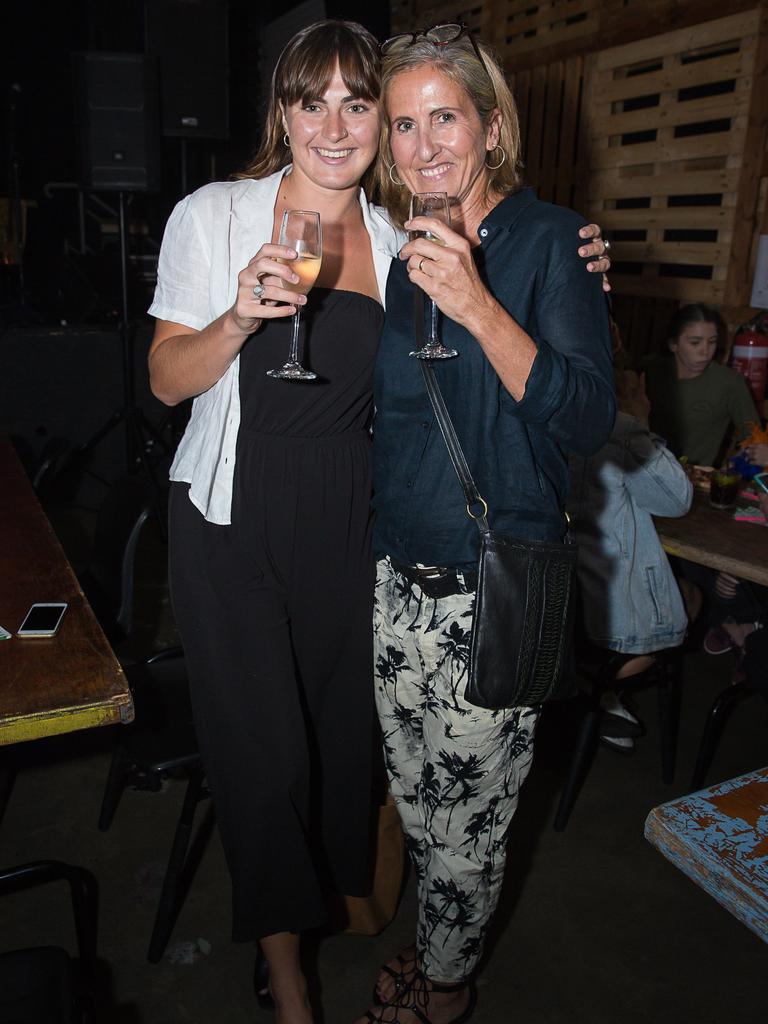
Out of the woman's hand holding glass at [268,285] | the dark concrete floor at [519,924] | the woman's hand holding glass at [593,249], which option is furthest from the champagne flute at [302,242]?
the dark concrete floor at [519,924]

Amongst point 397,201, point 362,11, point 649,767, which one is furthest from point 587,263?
point 362,11

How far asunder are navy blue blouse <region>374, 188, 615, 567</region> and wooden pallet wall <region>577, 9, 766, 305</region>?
14.2 feet

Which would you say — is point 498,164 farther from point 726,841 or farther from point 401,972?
point 401,972

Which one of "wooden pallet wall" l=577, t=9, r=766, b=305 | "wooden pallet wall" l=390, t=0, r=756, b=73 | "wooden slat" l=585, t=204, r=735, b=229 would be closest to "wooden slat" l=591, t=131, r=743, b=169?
"wooden pallet wall" l=577, t=9, r=766, b=305

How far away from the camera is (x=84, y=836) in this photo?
2625 millimetres

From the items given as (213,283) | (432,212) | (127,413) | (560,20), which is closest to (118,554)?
(213,283)

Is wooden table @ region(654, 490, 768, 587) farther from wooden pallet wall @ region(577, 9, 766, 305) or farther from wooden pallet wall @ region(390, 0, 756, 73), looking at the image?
wooden pallet wall @ region(390, 0, 756, 73)

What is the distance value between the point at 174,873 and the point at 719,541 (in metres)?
1.85

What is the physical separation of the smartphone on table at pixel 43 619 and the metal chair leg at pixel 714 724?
6.58 ft

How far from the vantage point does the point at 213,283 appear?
1.64m

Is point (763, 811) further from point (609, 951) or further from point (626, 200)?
point (626, 200)

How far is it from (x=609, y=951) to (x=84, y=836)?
160cm

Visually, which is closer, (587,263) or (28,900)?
(587,263)

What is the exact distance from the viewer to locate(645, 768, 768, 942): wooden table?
1023mm
